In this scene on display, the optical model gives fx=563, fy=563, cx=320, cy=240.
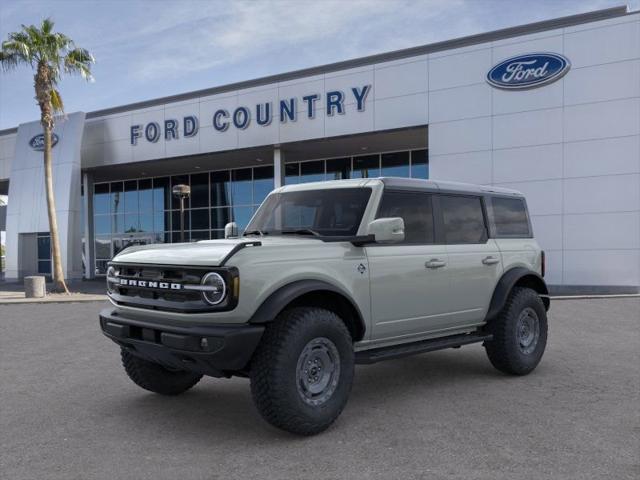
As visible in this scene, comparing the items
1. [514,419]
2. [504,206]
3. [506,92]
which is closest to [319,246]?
[514,419]

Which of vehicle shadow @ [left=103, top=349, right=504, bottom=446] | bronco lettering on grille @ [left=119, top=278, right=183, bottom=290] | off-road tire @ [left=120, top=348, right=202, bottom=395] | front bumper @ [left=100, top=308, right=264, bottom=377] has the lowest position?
vehicle shadow @ [left=103, top=349, right=504, bottom=446]

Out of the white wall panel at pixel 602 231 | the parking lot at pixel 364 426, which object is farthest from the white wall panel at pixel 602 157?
the parking lot at pixel 364 426

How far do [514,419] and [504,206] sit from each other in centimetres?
271

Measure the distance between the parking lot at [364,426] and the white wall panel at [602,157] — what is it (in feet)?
35.8

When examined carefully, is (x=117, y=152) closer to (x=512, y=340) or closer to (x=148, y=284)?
(x=148, y=284)

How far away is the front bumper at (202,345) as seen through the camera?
3930 mm

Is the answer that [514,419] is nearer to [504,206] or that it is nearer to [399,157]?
[504,206]

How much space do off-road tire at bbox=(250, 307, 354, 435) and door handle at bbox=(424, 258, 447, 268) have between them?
1283 mm

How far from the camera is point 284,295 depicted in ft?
13.6

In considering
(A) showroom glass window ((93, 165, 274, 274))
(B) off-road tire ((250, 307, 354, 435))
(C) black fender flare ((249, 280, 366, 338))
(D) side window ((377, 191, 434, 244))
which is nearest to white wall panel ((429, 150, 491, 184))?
(A) showroom glass window ((93, 165, 274, 274))

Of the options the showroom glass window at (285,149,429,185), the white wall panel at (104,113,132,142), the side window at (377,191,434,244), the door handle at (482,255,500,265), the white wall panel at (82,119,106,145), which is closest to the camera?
the side window at (377,191,434,244)

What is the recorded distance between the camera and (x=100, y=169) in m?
27.9

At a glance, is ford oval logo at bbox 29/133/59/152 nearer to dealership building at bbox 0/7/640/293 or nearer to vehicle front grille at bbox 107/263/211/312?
dealership building at bbox 0/7/640/293

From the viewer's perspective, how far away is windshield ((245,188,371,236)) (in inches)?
202
